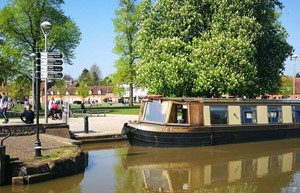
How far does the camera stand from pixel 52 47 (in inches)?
1727

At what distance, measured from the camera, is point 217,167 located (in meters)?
12.8

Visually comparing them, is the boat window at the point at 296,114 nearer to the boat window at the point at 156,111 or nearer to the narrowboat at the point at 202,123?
the narrowboat at the point at 202,123

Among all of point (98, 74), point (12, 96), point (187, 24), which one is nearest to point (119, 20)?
point (187, 24)

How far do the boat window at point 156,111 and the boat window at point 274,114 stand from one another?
258 inches

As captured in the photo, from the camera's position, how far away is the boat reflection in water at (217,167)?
10109 mm

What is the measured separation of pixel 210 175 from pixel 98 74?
143837mm

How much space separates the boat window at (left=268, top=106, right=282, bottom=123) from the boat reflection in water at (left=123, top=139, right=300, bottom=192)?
2.31 meters

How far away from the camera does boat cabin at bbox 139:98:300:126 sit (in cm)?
1719

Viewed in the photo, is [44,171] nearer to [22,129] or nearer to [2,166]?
[2,166]

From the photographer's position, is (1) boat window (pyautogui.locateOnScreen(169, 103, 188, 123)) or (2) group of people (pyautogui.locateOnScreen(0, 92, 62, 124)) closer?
(1) boat window (pyautogui.locateOnScreen(169, 103, 188, 123))

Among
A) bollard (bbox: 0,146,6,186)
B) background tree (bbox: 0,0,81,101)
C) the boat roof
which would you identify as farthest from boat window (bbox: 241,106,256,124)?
background tree (bbox: 0,0,81,101)

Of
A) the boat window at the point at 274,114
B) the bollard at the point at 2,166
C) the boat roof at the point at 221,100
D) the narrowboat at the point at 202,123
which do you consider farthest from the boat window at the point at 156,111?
the bollard at the point at 2,166

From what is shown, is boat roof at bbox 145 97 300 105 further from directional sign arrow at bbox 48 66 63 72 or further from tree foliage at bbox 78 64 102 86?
tree foliage at bbox 78 64 102 86

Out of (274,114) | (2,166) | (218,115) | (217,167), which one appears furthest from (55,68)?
(274,114)
